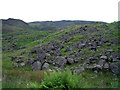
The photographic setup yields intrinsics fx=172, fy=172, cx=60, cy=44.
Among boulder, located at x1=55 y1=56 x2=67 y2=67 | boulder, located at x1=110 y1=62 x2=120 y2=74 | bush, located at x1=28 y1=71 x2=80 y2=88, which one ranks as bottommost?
boulder, located at x1=55 y1=56 x2=67 y2=67

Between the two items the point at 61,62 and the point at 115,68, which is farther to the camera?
the point at 61,62

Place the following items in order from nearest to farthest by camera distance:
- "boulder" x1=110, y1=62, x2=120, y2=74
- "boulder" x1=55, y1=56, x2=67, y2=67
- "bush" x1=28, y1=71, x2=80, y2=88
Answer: "bush" x1=28, y1=71, x2=80, y2=88, "boulder" x1=110, y1=62, x2=120, y2=74, "boulder" x1=55, y1=56, x2=67, y2=67

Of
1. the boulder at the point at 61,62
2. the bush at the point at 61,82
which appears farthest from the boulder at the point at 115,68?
the bush at the point at 61,82

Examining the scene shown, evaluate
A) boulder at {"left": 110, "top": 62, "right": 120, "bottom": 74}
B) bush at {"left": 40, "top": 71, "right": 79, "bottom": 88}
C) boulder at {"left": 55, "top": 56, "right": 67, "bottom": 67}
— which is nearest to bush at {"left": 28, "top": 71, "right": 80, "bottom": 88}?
bush at {"left": 40, "top": 71, "right": 79, "bottom": 88}

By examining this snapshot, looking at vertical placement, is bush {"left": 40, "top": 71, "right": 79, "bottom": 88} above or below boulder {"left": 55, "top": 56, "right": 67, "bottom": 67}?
above

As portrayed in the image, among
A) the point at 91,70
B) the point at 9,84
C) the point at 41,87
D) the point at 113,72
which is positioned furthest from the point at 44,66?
the point at 41,87

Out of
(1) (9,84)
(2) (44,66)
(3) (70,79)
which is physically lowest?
(2) (44,66)

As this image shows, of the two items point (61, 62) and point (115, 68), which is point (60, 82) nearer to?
point (115, 68)

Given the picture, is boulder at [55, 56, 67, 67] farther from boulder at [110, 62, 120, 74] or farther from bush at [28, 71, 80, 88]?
bush at [28, 71, 80, 88]

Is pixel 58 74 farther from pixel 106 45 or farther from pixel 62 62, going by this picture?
pixel 106 45

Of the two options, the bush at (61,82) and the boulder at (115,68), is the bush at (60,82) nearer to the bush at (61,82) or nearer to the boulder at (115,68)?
the bush at (61,82)

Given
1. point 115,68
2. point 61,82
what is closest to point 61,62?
point 115,68

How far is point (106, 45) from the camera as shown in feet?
83.3

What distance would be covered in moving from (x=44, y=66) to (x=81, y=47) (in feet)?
30.1
